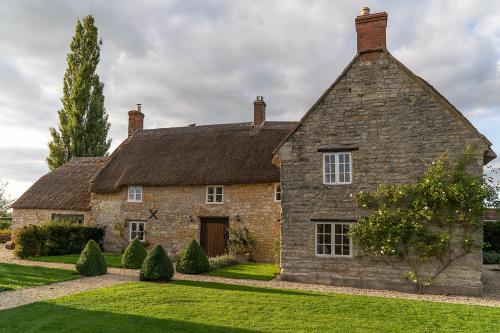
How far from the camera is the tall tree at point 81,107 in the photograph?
32.1 meters

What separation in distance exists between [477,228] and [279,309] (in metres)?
6.84

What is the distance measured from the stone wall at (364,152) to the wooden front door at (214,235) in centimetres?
615

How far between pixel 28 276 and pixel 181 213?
26.2ft

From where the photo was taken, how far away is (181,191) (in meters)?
20.1

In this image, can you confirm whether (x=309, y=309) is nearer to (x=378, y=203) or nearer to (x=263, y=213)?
(x=378, y=203)

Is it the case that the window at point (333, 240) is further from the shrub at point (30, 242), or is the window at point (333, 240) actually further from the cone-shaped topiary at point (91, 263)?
the shrub at point (30, 242)

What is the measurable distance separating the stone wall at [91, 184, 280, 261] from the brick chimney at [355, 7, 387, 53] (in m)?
7.82

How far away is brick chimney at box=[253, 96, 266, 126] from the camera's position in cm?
2206

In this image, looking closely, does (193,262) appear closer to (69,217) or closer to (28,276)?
(28,276)

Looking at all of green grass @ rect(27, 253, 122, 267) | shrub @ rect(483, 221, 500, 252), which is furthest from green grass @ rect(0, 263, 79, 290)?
shrub @ rect(483, 221, 500, 252)

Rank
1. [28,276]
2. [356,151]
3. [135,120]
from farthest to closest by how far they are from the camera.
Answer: [135,120] < [356,151] < [28,276]

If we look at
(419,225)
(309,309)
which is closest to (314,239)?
(419,225)

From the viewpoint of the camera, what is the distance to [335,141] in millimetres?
13609

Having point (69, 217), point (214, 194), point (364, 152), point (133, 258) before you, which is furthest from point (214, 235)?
point (69, 217)
